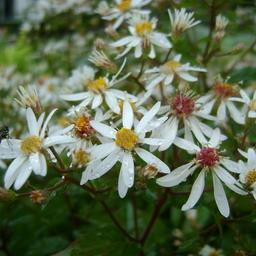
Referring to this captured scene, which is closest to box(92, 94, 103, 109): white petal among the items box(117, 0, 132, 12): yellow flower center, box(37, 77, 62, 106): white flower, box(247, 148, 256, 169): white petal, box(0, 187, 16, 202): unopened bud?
box(0, 187, 16, 202): unopened bud

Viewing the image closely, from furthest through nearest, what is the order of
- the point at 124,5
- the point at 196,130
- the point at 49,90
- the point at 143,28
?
the point at 49,90, the point at 124,5, the point at 143,28, the point at 196,130

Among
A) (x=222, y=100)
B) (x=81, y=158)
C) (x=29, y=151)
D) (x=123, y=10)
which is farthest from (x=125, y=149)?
(x=123, y=10)

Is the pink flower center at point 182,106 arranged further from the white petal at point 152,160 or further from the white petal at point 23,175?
the white petal at point 23,175

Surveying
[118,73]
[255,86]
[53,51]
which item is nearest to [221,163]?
[118,73]

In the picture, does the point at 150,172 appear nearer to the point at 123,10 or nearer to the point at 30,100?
the point at 30,100

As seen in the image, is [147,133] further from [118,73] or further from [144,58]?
[144,58]

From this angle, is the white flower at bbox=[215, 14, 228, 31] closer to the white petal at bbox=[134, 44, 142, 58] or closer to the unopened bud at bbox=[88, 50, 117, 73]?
the white petal at bbox=[134, 44, 142, 58]
